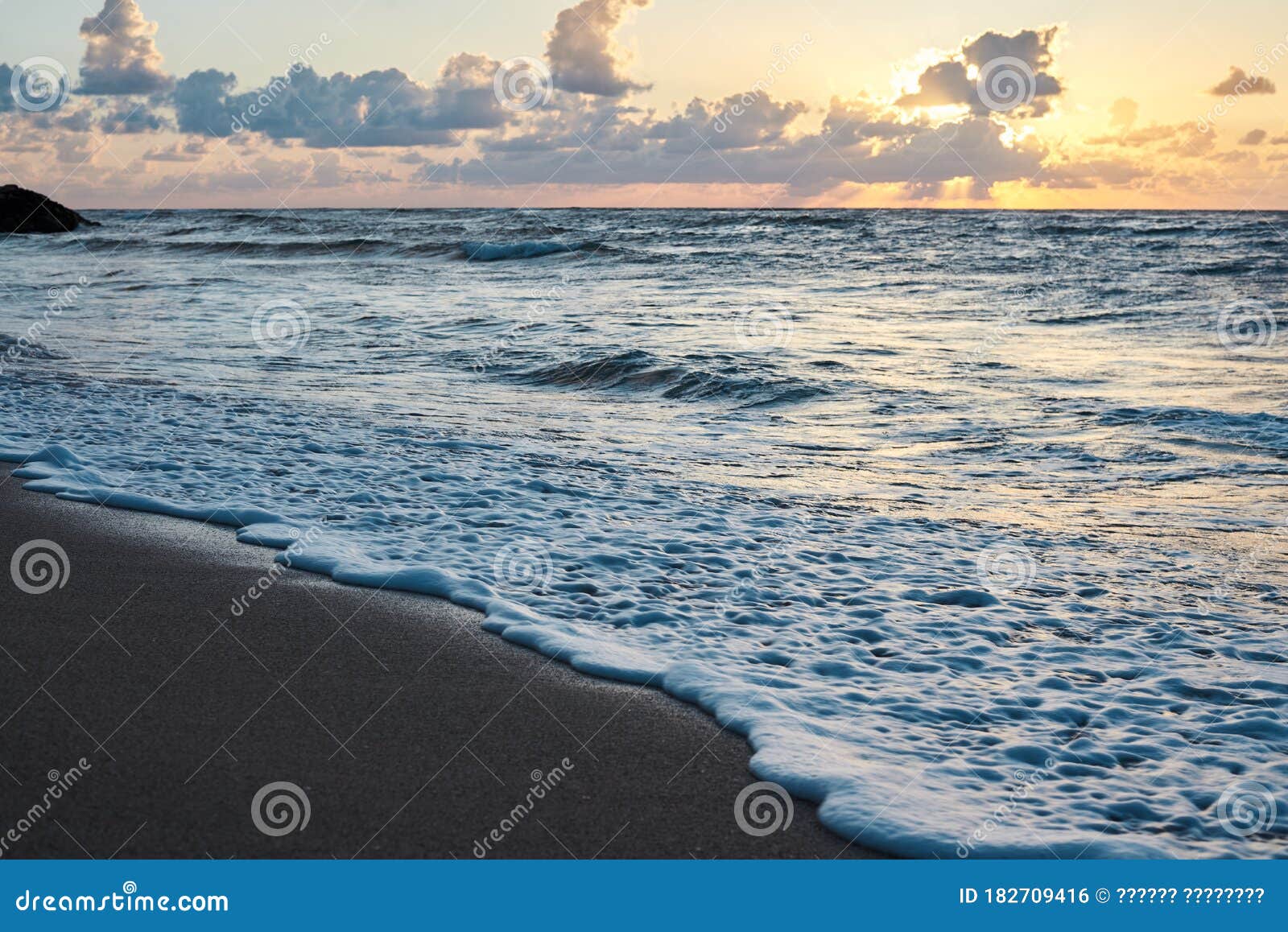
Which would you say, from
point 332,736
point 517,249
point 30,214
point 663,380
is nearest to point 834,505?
point 332,736

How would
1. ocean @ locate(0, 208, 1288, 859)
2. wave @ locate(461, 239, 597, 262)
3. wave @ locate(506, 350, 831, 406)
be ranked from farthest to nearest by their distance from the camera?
wave @ locate(461, 239, 597, 262) → wave @ locate(506, 350, 831, 406) → ocean @ locate(0, 208, 1288, 859)

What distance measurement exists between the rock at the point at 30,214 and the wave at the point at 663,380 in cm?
4682

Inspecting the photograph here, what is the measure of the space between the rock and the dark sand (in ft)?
172

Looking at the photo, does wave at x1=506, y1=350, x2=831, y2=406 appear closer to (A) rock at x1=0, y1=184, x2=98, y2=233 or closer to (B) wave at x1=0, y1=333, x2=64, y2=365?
(B) wave at x1=0, y1=333, x2=64, y2=365

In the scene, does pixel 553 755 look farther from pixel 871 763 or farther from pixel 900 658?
pixel 900 658

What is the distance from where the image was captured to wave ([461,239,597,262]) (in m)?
31.8

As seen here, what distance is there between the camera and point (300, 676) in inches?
150

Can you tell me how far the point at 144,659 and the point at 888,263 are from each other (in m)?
26.1

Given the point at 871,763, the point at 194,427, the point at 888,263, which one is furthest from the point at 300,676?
the point at 888,263

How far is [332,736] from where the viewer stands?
3.38 m

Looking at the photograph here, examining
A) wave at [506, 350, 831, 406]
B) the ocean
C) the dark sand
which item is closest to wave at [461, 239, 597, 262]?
the ocean

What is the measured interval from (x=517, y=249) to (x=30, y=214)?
103 ft

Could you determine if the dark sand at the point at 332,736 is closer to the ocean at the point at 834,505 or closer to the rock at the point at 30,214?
the ocean at the point at 834,505

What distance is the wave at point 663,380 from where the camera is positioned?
10.5 metres
